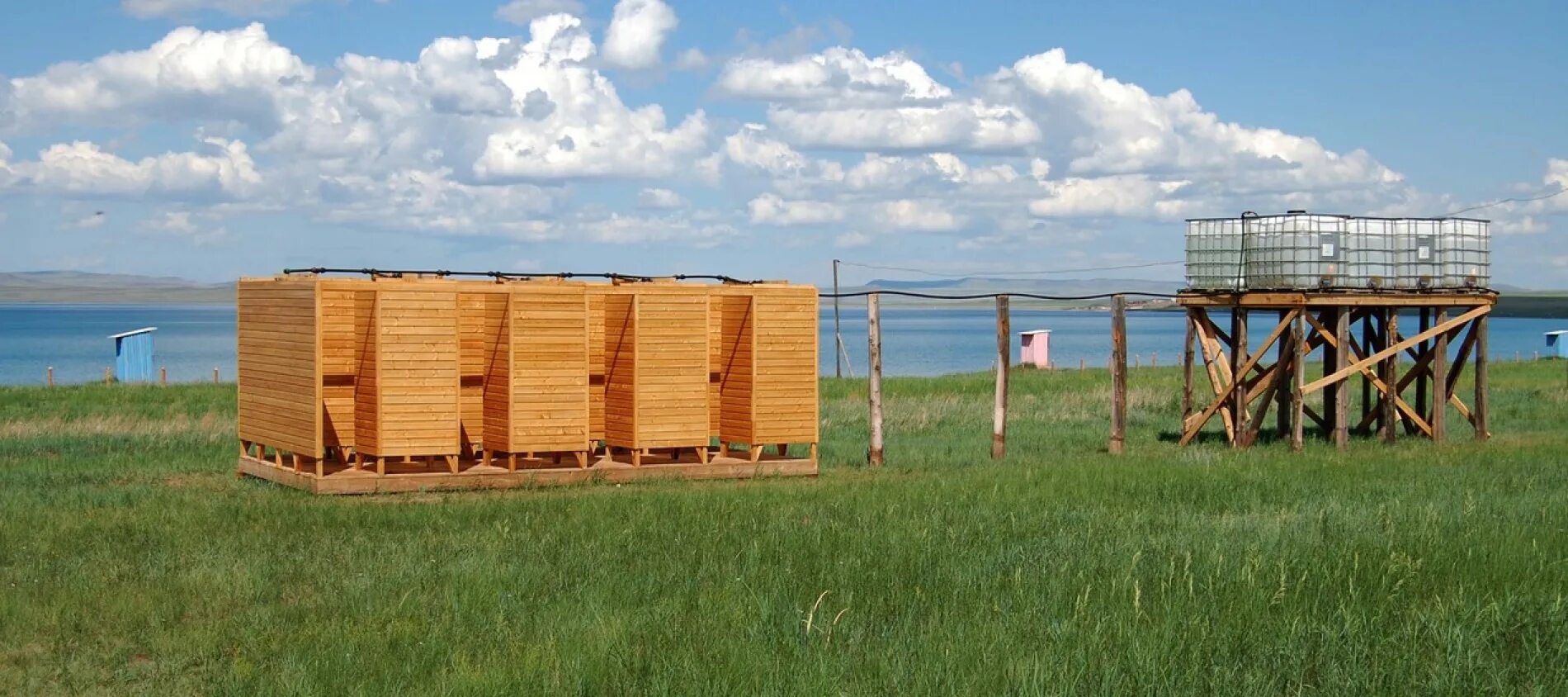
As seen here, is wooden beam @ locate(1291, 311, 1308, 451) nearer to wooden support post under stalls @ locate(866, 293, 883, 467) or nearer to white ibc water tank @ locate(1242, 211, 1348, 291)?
white ibc water tank @ locate(1242, 211, 1348, 291)

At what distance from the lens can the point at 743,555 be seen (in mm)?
13906

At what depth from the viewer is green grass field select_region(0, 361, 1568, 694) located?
9914 millimetres

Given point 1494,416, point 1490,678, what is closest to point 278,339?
point 1490,678

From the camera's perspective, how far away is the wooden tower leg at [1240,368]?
26.3m

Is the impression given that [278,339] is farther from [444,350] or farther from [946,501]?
[946,501]

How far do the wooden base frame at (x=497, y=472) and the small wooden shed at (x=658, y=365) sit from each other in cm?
42

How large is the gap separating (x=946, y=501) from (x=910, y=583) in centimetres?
478

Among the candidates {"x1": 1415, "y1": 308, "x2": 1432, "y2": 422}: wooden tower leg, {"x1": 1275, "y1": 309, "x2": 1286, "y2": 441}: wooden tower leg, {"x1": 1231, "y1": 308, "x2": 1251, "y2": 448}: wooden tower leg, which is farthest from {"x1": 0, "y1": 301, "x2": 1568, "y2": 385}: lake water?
{"x1": 1231, "y1": 308, "x2": 1251, "y2": 448}: wooden tower leg

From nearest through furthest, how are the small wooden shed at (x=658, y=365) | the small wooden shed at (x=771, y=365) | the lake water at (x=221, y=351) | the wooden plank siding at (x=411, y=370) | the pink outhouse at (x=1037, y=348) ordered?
the wooden plank siding at (x=411, y=370), the small wooden shed at (x=658, y=365), the small wooden shed at (x=771, y=365), the pink outhouse at (x=1037, y=348), the lake water at (x=221, y=351)

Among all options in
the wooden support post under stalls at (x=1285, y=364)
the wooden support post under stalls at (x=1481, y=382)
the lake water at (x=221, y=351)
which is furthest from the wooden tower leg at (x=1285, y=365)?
the lake water at (x=221, y=351)

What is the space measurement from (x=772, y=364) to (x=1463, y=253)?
1234 centimetres

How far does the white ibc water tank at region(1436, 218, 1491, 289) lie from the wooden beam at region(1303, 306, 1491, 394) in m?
0.48

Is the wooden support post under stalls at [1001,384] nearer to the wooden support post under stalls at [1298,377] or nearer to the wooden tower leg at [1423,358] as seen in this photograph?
the wooden support post under stalls at [1298,377]

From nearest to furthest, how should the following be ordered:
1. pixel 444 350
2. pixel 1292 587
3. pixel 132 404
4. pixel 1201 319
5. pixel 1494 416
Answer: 1. pixel 1292 587
2. pixel 444 350
3. pixel 1201 319
4. pixel 1494 416
5. pixel 132 404
